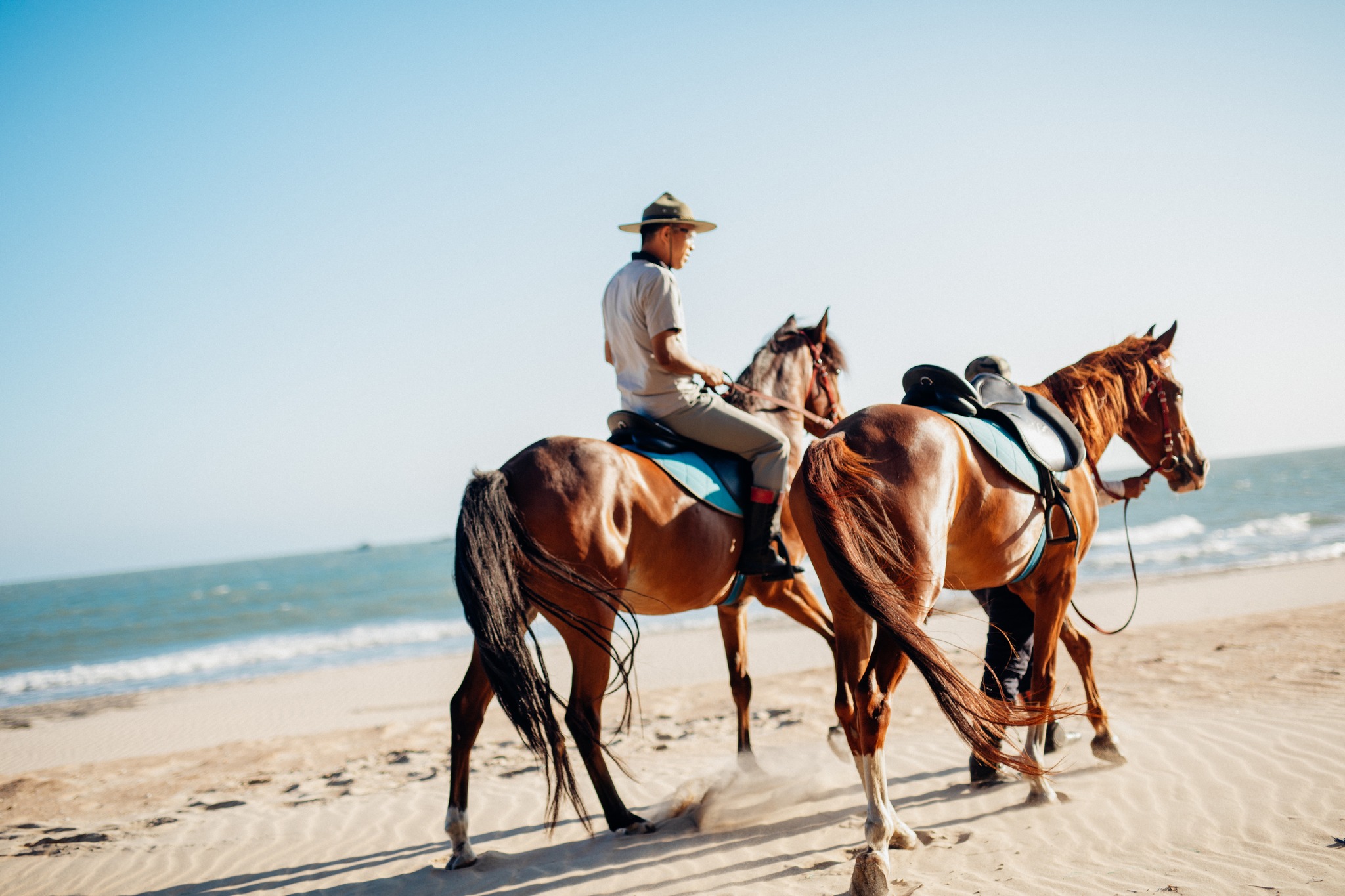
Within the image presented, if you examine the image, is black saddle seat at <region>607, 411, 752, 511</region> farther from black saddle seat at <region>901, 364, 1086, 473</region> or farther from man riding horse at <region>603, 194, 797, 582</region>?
black saddle seat at <region>901, 364, 1086, 473</region>

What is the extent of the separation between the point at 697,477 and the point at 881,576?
1162 millimetres

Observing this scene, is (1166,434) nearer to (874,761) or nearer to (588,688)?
(874,761)

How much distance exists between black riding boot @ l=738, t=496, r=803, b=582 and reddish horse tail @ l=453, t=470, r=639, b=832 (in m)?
0.81

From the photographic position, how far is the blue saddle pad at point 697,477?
3926mm

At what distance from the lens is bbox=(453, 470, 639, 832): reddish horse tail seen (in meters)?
3.28

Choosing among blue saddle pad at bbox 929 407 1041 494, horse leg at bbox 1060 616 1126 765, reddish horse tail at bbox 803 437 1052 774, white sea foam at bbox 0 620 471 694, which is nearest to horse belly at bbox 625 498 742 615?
reddish horse tail at bbox 803 437 1052 774

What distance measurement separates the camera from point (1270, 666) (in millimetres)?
6609

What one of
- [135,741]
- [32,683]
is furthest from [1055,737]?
[32,683]

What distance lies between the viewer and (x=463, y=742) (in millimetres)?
3781

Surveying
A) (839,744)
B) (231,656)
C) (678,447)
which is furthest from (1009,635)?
(231,656)

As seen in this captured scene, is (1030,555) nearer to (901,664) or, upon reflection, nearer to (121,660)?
(901,664)

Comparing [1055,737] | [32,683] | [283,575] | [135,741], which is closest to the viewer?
[1055,737]

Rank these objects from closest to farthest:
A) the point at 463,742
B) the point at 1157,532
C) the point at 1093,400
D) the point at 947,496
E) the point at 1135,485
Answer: the point at 947,496 → the point at 463,742 → the point at 1093,400 → the point at 1135,485 → the point at 1157,532

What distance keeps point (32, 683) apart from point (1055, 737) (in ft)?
56.5
